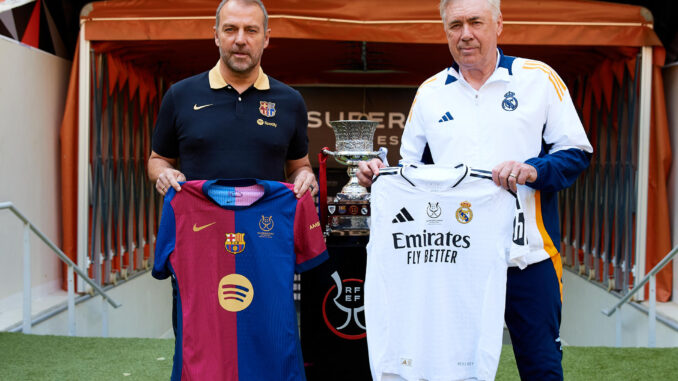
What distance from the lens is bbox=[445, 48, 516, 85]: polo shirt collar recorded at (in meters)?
1.92

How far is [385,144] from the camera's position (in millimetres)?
7719

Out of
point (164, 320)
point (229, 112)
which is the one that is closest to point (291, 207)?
point (229, 112)

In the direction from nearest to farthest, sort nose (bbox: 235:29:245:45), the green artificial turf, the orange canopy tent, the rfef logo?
1. nose (bbox: 235:29:245:45)
2. the rfef logo
3. the green artificial turf
4. the orange canopy tent

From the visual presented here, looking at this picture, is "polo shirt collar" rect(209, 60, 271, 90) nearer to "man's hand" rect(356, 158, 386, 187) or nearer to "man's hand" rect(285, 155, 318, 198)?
"man's hand" rect(285, 155, 318, 198)

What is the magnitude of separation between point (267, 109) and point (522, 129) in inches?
31.2

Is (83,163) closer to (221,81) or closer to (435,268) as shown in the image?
(221,81)

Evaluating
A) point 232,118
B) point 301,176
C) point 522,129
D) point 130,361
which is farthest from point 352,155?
point 130,361

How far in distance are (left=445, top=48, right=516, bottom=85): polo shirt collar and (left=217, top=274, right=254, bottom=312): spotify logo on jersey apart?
35.4 inches

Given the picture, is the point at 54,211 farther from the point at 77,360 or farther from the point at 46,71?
the point at 77,360

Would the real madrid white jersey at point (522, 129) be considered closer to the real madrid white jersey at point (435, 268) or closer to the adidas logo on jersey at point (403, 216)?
the real madrid white jersey at point (435, 268)


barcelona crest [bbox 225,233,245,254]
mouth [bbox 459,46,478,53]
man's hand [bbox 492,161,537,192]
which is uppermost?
mouth [bbox 459,46,478,53]

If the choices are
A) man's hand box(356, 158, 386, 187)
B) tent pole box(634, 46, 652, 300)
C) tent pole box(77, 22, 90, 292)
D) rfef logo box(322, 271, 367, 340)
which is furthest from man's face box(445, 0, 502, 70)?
tent pole box(77, 22, 90, 292)

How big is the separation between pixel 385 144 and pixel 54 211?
12.6 ft

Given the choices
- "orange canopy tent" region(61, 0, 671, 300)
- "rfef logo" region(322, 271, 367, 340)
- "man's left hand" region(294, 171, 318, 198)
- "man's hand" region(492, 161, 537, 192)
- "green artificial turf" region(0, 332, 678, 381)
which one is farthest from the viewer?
"orange canopy tent" region(61, 0, 671, 300)
